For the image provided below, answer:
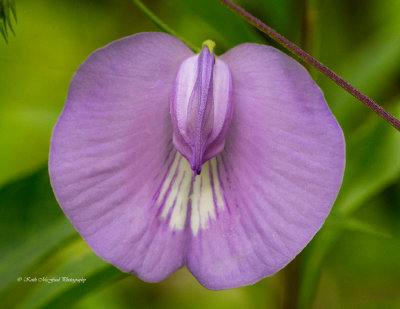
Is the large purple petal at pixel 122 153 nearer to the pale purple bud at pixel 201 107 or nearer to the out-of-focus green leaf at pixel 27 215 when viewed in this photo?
the pale purple bud at pixel 201 107

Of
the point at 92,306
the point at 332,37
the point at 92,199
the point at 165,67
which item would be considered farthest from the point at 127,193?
the point at 332,37

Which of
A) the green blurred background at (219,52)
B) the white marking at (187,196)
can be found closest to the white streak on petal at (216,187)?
the white marking at (187,196)

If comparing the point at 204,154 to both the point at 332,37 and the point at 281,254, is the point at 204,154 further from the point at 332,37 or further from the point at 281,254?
the point at 332,37

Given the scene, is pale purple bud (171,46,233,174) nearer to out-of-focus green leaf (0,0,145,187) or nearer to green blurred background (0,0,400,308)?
green blurred background (0,0,400,308)

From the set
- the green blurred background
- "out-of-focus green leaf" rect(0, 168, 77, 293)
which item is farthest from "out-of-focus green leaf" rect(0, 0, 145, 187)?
"out-of-focus green leaf" rect(0, 168, 77, 293)

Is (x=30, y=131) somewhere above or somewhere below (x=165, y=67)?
below

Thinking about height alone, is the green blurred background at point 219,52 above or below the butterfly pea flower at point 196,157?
below
